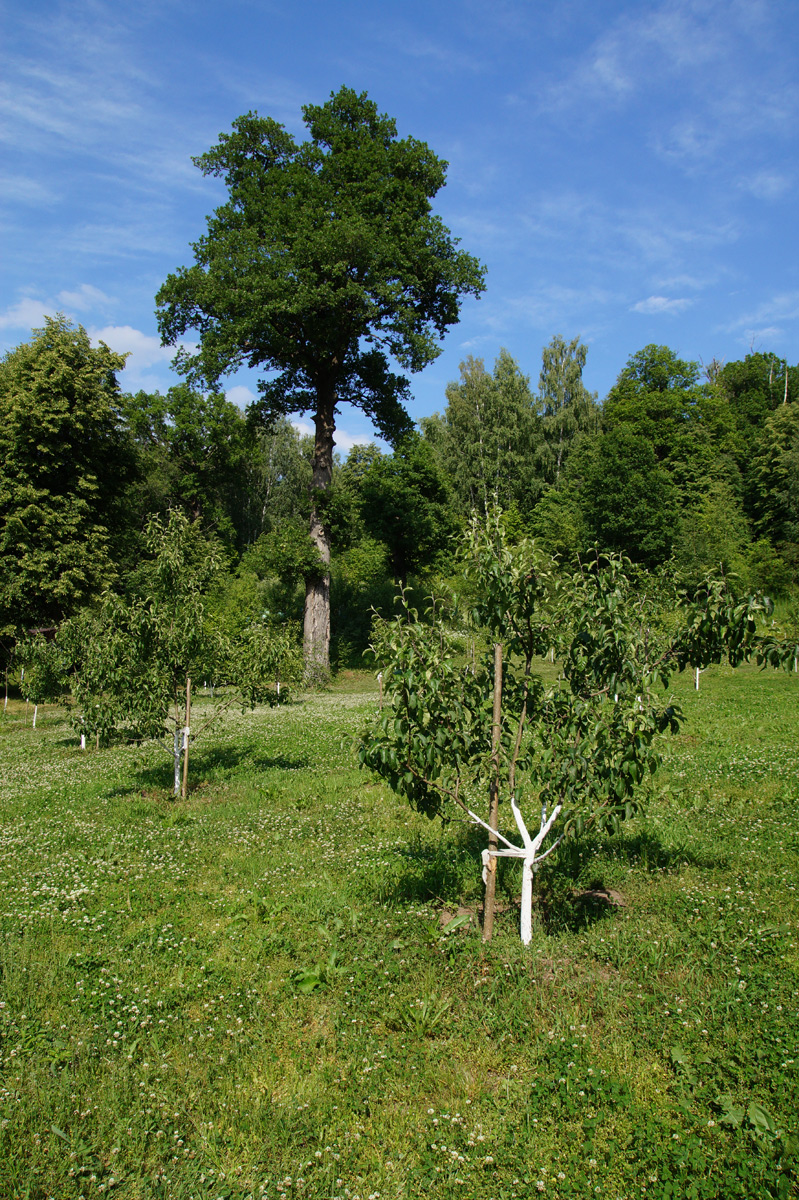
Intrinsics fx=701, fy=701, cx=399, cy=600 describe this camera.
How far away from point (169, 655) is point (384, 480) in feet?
98.0

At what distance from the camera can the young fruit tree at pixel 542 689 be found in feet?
21.0

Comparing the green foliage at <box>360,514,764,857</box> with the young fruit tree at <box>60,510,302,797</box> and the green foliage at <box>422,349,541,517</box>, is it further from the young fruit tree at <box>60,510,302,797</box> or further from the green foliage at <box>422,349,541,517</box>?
the green foliage at <box>422,349,541,517</box>

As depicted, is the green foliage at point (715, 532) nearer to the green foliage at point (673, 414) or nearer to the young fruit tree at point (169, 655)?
the green foliage at point (673, 414)

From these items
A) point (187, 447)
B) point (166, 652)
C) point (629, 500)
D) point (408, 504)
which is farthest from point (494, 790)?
point (187, 447)

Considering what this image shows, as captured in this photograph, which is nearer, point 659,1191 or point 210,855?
point 659,1191

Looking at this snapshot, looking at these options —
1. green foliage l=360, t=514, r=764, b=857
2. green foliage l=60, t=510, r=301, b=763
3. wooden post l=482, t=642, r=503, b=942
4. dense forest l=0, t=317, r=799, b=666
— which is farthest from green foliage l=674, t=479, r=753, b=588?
wooden post l=482, t=642, r=503, b=942

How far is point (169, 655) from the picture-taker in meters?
13.7

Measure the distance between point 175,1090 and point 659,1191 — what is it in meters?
3.37

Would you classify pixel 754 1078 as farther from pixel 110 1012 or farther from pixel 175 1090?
pixel 110 1012

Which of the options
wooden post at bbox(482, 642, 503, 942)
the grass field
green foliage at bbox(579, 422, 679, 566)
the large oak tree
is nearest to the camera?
the grass field

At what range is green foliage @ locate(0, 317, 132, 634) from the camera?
34656 mm

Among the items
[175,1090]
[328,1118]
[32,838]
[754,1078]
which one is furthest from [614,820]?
[32,838]

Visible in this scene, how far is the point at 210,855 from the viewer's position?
1000cm

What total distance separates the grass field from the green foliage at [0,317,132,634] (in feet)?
89.2
